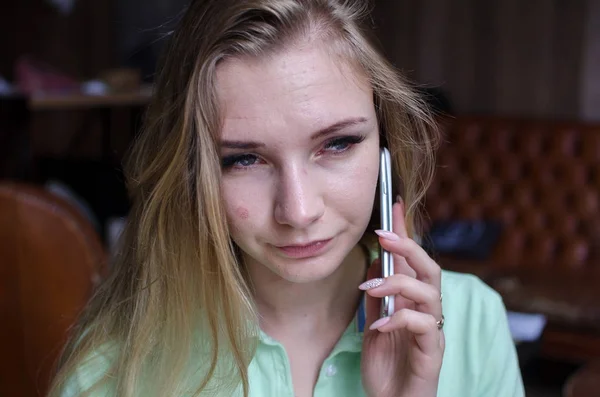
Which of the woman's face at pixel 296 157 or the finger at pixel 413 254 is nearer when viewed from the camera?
the woman's face at pixel 296 157

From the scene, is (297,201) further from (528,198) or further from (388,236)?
(528,198)

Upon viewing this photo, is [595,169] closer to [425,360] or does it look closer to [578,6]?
[578,6]

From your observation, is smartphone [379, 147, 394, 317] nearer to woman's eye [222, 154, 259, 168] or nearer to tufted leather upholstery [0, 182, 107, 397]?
woman's eye [222, 154, 259, 168]

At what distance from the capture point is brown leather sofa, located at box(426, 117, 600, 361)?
141 inches

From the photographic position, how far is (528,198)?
13.1 feet

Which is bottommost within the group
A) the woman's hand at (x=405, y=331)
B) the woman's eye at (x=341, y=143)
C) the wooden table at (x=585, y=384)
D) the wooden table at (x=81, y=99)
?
the wooden table at (x=585, y=384)

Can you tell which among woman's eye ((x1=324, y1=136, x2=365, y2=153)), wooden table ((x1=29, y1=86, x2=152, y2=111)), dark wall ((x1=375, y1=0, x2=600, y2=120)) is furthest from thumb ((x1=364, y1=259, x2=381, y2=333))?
wooden table ((x1=29, y1=86, x2=152, y2=111))

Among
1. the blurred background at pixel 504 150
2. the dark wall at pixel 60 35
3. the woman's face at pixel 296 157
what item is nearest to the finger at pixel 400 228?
the woman's face at pixel 296 157

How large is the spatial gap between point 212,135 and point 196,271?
0.23 meters

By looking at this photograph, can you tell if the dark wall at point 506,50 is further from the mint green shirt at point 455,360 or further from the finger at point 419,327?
the finger at point 419,327

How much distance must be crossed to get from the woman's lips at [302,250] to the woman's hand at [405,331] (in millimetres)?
95

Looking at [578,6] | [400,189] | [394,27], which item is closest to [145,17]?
[394,27]

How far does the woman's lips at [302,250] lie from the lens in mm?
1074

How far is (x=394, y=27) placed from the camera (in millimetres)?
4898
